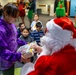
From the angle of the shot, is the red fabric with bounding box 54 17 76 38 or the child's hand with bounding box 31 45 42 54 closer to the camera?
the red fabric with bounding box 54 17 76 38

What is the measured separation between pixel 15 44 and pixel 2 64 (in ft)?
0.74

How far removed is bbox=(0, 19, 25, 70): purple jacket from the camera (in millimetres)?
1756

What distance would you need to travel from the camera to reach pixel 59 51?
1.45 m

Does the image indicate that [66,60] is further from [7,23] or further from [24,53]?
[7,23]

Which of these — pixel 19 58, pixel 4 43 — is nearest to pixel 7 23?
pixel 4 43

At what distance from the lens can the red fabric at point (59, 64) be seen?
1399 millimetres

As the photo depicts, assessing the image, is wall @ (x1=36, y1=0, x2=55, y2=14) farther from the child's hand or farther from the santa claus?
the santa claus

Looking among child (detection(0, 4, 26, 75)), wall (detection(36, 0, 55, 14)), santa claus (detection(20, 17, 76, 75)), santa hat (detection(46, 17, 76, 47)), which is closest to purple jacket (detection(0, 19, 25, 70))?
child (detection(0, 4, 26, 75))

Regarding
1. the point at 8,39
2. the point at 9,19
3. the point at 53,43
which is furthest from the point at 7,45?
the point at 53,43

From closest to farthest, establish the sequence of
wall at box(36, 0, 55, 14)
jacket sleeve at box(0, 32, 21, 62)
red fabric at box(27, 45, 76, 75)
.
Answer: red fabric at box(27, 45, 76, 75)
jacket sleeve at box(0, 32, 21, 62)
wall at box(36, 0, 55, 14)

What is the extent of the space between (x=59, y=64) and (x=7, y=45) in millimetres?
606

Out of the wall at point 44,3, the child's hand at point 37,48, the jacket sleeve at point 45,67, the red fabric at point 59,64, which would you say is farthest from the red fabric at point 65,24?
the wall at point 44,3

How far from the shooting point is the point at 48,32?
4.87 ft

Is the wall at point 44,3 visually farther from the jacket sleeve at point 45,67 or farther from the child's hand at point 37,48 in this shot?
the jacket sleeve at point 45,67
